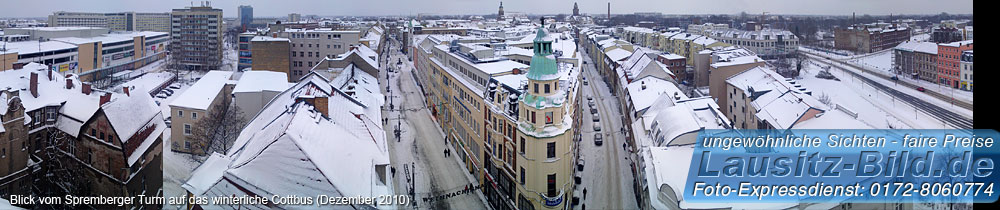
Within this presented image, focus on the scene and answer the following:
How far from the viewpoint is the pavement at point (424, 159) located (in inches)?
282

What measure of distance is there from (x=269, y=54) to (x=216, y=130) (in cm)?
650

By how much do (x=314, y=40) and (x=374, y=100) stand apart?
25.2ft

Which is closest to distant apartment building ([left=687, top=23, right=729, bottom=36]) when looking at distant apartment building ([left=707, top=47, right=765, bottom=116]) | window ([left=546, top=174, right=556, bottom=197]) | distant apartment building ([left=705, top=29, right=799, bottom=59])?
distant apartment building ([left=705, top=29, right=799, bottom=59])

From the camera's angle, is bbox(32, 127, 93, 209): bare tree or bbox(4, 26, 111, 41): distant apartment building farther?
bbox(4, 26, 111, 41): distant apartment building

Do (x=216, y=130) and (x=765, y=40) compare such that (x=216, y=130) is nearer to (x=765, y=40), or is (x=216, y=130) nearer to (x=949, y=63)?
(x=949, y=63)

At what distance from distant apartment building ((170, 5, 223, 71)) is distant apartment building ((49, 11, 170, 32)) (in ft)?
15.3

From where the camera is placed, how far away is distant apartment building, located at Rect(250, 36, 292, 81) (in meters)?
14.1

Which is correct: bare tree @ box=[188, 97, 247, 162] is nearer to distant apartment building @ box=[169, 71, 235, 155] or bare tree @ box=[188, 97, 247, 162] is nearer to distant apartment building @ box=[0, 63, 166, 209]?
distant apartment building @ box=[169, 71, 235, 155]

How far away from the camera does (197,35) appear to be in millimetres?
19938

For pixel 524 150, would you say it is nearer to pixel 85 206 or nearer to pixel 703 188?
pixel 703 188

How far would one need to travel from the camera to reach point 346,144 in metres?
4.68

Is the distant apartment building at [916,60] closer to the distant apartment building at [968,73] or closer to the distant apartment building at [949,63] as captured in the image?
the distant apartment building at [949,63]

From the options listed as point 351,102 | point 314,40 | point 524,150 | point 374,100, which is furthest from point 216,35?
point 524,150

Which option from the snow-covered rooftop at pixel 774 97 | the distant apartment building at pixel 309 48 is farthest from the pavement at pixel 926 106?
the distant apartment building at pixel 309 48
